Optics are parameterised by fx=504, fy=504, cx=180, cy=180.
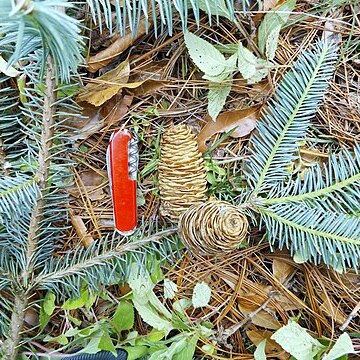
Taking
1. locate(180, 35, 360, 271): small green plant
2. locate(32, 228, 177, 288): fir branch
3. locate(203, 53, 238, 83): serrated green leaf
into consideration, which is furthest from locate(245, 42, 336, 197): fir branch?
locate(32, 228, 177, 288): fir branch

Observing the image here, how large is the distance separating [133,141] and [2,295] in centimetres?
46

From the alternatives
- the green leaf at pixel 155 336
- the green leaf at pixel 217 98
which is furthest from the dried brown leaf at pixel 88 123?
the green leaf at pixel 155 336

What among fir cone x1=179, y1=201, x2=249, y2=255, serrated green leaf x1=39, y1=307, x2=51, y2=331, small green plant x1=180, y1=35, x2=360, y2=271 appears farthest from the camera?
serrated green leaf x1=39, y1=307, x2=51, y2=331

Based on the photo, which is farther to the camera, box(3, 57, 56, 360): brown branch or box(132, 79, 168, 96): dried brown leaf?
box(132, 79, 168, 96): dried brown leaf

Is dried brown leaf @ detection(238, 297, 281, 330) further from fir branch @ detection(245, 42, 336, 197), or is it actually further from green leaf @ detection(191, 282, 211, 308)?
fir branch @ detection(245, 42, 336, 197)

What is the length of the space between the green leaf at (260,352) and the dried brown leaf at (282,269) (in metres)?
0.15

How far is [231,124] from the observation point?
115cm

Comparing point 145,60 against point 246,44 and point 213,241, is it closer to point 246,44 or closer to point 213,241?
point 246,44

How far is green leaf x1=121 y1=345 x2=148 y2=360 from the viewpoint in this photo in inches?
44.7

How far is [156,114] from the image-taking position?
1.15 meters

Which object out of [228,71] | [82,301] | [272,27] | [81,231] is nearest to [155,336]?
[82,301]

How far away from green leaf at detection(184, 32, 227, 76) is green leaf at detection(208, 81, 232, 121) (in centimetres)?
4

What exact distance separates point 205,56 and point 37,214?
19.4 inches

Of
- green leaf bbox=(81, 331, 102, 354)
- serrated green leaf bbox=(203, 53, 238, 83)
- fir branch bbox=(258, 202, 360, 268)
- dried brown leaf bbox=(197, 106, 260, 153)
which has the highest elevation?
serrated green leaf bbox=(203, 53, 238, 83)
